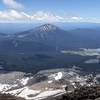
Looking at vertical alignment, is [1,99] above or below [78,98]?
below

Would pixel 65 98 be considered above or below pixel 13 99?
above

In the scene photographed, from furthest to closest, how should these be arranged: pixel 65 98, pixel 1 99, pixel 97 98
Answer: pixel 1 99, pixel 65 98, pixel 97 98

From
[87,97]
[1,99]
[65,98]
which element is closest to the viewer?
[87,97]

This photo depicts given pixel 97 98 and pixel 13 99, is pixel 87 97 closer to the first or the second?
pixel 97 98

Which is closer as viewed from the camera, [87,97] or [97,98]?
[97,98]

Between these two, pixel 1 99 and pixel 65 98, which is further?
pixel 1 99

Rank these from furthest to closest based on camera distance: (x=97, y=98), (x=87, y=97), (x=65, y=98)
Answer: (x=65, y=98) → (x=87, y=97) → (x=97, y=98)

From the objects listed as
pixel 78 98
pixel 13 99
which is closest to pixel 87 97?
pixel 78 98

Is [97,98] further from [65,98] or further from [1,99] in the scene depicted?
[1,99]

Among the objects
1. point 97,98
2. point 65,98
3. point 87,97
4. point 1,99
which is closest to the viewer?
point 97,98

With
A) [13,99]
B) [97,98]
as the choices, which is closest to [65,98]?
[97,98]
